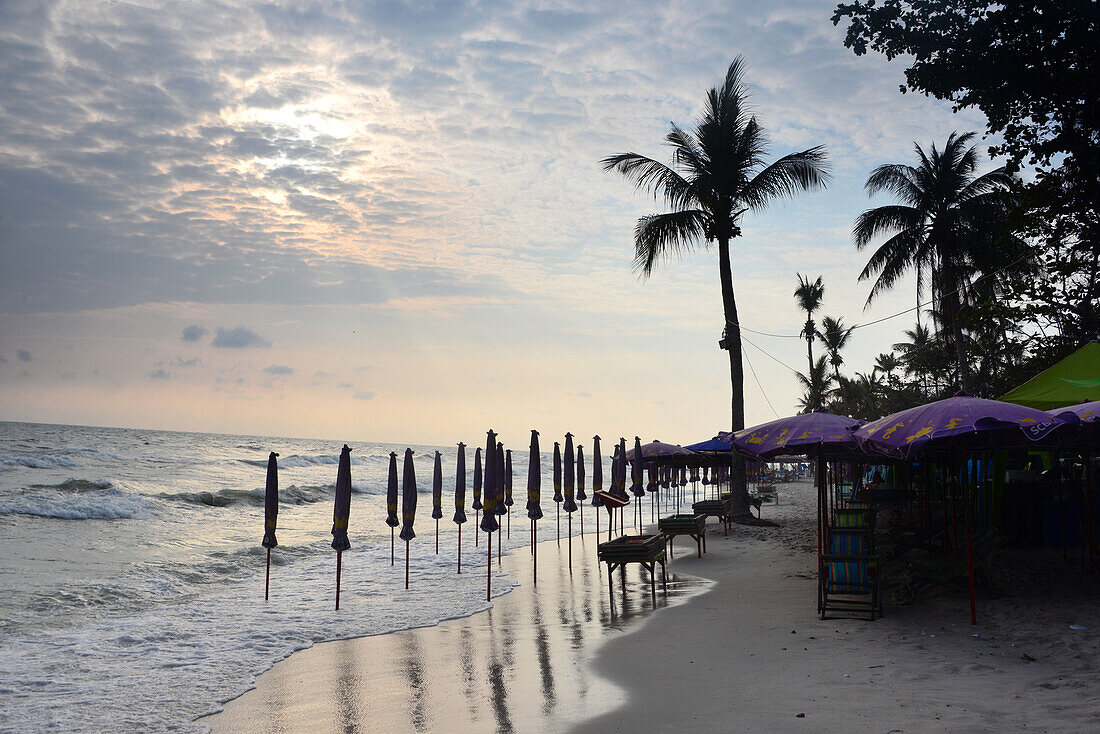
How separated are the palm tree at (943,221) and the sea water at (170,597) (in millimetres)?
16856

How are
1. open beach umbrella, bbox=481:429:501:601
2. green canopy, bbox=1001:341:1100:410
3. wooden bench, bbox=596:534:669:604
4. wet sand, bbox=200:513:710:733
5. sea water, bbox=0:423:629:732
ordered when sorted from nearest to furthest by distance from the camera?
wet sand, bbox=200:513:710:733 < sea water, bbox=0:423:629:732 < green canopy, bbox=1001:341:1100:410 < wooden bench, bbox=596:534:669:604 < open beach umbrella, bbox=481:429:501:601

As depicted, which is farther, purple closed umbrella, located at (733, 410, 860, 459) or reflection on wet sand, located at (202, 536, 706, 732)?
purple closed umbrella, located at (733, 410, 860, 459)

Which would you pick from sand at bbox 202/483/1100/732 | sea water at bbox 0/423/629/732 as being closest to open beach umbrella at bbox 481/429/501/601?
sea water at bbox 0/423/629/732

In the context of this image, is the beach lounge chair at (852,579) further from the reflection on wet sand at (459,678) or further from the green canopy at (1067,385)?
the green canopy at (1067,385)

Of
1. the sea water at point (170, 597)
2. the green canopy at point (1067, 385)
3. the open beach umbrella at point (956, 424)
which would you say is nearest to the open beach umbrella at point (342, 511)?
the sea water at point (170, 597)

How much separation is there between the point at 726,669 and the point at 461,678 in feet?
9.50

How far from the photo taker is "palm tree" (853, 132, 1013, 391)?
24.4 metres

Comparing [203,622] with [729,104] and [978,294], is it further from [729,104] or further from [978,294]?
[978,294]

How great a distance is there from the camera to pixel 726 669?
7.46 meters

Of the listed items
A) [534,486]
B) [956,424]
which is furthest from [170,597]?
[956,424]

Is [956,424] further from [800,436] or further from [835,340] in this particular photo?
[835,340]

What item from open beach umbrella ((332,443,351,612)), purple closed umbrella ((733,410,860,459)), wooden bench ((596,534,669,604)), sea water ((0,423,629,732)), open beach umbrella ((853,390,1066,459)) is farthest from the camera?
open beach umbrella ((332,443,351,612))

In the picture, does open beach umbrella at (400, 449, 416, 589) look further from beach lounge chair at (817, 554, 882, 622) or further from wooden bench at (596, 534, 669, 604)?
beach lounge chair at (817, 554, 882, 622)

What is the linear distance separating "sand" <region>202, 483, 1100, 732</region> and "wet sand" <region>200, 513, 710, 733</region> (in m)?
0.03
